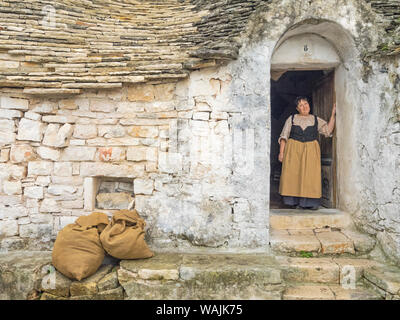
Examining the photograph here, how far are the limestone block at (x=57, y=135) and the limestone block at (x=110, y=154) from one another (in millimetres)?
440

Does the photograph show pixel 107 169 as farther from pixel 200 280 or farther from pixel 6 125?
pixel 200 280

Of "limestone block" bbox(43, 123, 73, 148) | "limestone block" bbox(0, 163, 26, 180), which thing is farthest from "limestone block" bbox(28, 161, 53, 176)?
"limestone block" bbox(43, 123, 73, 148)

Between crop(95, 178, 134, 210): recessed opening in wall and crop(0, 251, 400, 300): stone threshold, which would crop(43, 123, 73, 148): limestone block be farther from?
crop(0, 251, 400, 300): stone threshold

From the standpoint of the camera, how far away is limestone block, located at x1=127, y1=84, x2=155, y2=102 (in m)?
3.86

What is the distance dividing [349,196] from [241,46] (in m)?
2.53

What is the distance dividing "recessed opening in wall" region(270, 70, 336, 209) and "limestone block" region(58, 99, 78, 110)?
284 cm

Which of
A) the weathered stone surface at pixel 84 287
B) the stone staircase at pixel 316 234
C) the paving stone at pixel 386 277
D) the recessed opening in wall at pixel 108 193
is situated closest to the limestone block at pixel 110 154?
the recessed opening in wall at pixel 108 193

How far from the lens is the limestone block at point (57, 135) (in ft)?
12.4

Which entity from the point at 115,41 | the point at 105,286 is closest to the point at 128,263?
the point at 105,286

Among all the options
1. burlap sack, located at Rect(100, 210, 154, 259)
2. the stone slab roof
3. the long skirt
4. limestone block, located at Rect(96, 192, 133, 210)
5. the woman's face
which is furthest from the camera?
the woman's face

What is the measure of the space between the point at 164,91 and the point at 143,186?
4.10ft

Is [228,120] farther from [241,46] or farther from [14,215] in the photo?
[14,215]

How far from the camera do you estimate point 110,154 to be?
384cm

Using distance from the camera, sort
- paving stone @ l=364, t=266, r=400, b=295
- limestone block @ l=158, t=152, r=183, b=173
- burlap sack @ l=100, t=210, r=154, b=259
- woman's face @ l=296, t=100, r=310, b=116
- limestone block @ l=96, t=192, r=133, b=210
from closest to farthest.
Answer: paving stone @ l=364, t=266, r=400, b=295 < burlap sack @ l=100, t=210, r=154, b=259 < limestone block @ l=158, t=152, r=183, b=173 < limestone block @ l=96, t=192, r=133, b=210 < woman's face @ l=296, t=100, r=310, b=116
